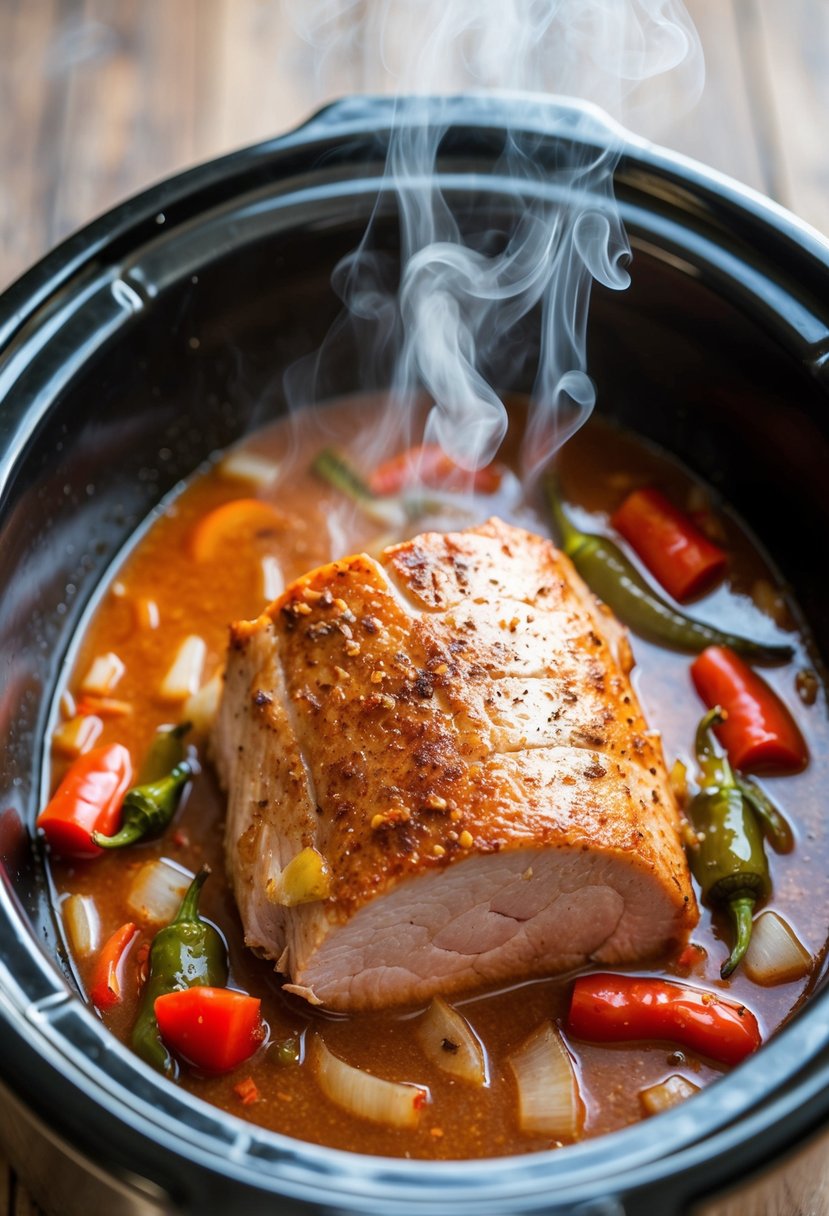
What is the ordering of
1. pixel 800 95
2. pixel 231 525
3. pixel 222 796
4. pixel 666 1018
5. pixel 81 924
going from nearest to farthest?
1. pixel 666 1018
2. pixel 81 924
3. pixel 222 796
4. pixel 231 525
5. pixel 800 95

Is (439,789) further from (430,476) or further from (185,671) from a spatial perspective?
(430,476)

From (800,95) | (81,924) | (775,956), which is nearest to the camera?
(775,956)

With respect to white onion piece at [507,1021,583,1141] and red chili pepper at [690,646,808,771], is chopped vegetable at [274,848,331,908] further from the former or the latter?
red chili pepper at [690,646,808,771]

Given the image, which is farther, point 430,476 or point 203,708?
point 430,476

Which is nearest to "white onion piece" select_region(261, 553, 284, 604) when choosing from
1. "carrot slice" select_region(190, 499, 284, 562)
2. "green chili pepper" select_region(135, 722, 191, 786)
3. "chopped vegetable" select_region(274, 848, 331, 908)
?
"carrot slice" select_region(190, 499, 284, 562)

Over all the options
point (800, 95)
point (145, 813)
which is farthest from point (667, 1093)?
Result: point (800, 95)

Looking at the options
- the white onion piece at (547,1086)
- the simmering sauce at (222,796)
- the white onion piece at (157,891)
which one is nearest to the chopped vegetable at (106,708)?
the simmering sauce at (222,796)
